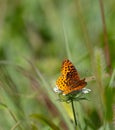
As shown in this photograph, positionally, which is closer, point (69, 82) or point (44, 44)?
point (69, 82)

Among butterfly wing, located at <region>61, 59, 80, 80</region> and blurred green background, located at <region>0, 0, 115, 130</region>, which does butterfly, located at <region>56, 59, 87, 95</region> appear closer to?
butterfly wing, located at <region>61, 59, 80, 80</region>

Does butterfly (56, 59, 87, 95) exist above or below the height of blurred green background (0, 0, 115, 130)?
below

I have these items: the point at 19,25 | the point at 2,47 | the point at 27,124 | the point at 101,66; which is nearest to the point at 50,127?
the point at 27,124

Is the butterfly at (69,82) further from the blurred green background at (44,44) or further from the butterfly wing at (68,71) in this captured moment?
the blurred green background at (44,44)

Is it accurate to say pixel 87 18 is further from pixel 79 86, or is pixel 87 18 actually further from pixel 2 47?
pixel 79 86

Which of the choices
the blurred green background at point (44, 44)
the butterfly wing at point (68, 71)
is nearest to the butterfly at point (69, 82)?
the butterfly wing at point (68, 71)

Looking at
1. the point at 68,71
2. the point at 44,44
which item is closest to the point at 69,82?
the point at 68,71

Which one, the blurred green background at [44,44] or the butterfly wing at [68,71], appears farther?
the blurred green background at [44,44]

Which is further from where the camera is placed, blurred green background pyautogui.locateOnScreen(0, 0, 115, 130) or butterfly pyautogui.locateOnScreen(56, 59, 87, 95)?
blurred green background pyautogui.locateOnScreen(0, 0, 115, 130)

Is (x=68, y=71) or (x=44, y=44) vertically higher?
(x=44, y=44)

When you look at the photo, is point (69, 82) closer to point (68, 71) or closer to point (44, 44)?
point (68, 71)

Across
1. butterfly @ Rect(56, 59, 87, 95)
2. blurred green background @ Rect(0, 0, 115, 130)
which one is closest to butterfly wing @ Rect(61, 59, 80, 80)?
butterfly @ Rect(56, 59, 87, 95)
